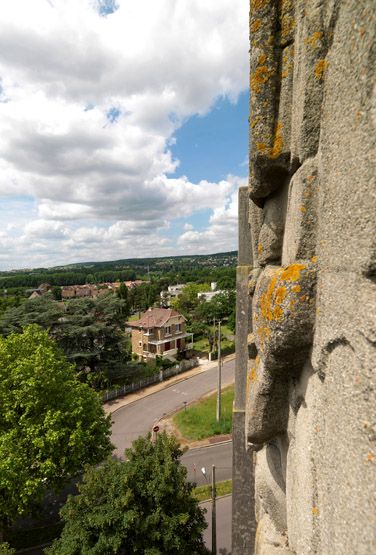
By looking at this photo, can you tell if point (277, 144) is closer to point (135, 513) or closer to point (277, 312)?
point (277, 312)

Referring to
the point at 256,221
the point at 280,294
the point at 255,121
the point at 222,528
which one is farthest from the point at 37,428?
the point at 255,121

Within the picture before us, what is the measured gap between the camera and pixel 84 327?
2334 cm

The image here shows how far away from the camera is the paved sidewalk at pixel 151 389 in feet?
73.3

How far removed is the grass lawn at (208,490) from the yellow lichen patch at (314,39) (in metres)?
14.1

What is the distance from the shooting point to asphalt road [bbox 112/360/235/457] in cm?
1802

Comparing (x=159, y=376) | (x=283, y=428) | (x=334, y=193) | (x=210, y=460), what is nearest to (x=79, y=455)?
(x=210, y=460)

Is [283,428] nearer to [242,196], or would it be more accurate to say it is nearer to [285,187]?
[285,187]

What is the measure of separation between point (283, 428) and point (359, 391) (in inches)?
59.2

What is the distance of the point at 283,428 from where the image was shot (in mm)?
2812

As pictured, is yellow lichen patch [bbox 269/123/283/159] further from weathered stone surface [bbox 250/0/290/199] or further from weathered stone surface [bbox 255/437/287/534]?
weathered stone surface [bbox 255/437/287/534]

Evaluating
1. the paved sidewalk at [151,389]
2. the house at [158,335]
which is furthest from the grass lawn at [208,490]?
the house at [158,335]

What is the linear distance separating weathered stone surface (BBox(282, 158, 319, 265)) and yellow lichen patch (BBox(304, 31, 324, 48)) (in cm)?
64

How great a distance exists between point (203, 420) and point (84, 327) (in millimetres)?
10890

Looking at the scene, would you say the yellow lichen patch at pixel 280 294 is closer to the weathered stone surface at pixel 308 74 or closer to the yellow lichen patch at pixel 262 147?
the weathered stone surface at pixel 308 74
